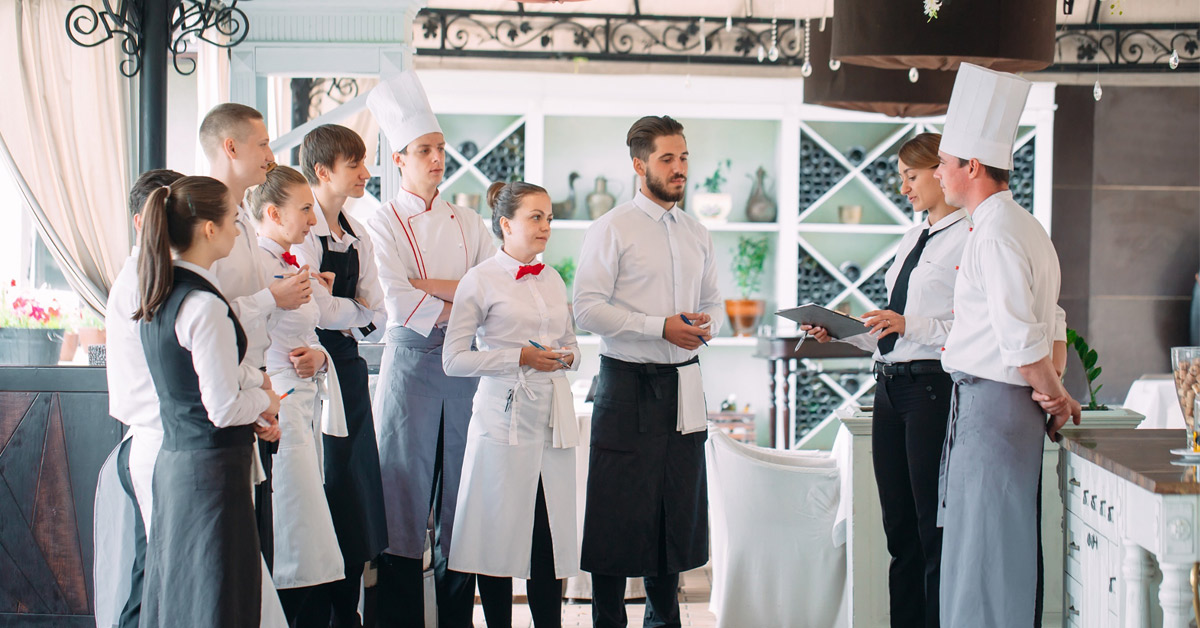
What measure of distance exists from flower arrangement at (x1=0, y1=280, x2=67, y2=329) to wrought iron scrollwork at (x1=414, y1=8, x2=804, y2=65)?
2709 millimetres

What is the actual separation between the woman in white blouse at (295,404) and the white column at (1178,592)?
6.01 feet

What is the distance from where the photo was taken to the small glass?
2.04 metres

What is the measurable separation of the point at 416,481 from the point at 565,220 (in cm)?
334

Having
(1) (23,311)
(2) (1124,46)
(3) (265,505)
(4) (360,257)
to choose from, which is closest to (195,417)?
(3) (265,505)

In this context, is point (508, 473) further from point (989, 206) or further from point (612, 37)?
point (612, 37)

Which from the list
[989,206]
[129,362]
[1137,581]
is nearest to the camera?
[1137,581]

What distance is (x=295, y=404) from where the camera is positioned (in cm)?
250

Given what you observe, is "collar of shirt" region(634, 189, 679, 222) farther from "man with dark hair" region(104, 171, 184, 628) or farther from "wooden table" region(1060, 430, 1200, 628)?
"man with dark hair" region(104, 171, 184, 628)

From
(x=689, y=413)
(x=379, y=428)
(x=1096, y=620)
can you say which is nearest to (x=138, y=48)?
(x=379, y=428)

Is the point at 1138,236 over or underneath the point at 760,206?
underneath

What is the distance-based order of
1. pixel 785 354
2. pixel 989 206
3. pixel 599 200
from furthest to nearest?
pixel 599 200, pixel 785 354, pixel 989 206

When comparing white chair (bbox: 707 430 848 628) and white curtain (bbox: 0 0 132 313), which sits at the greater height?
white curtain (bbox: 0 0 132 313)

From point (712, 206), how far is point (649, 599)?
3.47 m

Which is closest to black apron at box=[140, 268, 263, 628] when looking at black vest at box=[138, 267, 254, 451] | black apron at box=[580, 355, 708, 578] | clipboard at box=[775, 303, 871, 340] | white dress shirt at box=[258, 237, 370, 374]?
black vest at box=[138, 267, 254, 451]
